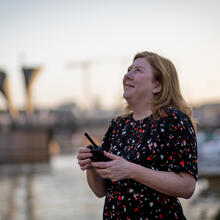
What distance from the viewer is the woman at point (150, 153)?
2211 millimetres

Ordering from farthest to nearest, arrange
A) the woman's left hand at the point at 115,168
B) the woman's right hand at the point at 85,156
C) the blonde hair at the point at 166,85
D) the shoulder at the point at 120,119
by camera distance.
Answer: the shoulder at the point at 120,119
the blonde hair at the point at 166,85
the woman's right hand at the point at 85,156
the woman's left hand at the point at 115,168

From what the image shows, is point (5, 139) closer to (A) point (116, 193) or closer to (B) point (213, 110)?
(A) point (116, 193)

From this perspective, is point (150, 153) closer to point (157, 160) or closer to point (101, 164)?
point (157, 160)

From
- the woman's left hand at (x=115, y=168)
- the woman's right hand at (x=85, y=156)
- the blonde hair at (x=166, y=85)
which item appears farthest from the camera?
the blonde hair at (x=166, y=85)

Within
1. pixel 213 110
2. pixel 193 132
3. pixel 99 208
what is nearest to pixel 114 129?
pixel 193 132

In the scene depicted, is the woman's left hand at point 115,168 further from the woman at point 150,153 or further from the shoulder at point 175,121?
the shoulder at point 175,121

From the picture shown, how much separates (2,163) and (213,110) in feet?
319

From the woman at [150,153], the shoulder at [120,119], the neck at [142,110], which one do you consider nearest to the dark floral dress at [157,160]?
the woman at [150,153]

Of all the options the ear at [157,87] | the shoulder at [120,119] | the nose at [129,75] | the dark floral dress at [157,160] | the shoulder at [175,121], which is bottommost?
the dark floral dress at [157,160]

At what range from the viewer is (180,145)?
7.35 feet

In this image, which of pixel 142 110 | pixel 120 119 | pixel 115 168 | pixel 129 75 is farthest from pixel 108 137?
pixel 115 168

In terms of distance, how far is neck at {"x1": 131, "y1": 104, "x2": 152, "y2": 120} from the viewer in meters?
2.47

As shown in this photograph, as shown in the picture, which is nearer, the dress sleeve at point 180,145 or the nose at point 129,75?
the dress sleeve at point 180,145

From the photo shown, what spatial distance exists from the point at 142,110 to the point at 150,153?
28 centimetres
